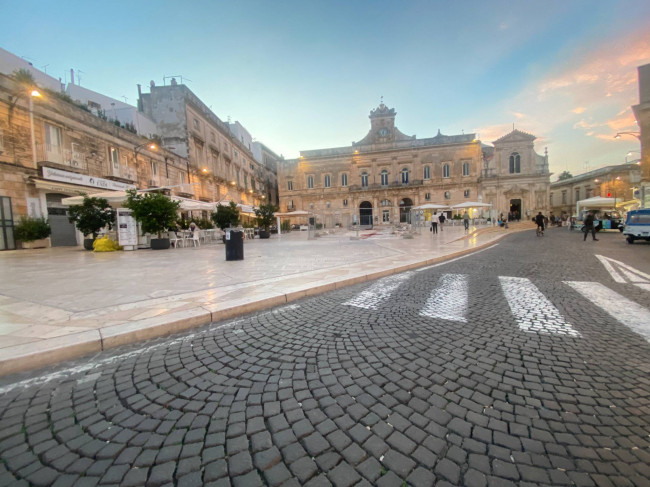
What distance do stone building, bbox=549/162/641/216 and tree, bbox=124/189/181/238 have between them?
141 feet

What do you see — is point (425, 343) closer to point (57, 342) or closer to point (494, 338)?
point (494, 338)

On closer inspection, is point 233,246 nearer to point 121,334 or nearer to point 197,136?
point 121,334

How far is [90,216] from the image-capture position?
510 inches

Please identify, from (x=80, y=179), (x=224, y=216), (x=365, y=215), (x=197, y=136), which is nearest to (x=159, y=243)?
(x=224, y=216)

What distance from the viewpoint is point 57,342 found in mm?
2924

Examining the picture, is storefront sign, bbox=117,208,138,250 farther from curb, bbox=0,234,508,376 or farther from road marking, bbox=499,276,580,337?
road marking, bbox=499,276,580,337

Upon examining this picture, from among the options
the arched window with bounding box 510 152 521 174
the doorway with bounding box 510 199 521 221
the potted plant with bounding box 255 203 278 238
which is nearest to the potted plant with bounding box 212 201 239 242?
the potted plant with bounding box 255 203 278 238

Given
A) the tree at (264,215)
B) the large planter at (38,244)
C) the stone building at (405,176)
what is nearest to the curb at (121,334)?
the large planter at (38,244)

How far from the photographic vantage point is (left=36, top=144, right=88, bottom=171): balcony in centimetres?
1474

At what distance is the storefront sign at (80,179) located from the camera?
48.5 feet

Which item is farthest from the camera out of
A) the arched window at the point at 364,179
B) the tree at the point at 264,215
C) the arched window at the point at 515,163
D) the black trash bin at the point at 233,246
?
the arched window at the point at 364,179

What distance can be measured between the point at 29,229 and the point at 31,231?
0.12 m

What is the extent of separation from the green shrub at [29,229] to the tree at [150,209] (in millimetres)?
5509

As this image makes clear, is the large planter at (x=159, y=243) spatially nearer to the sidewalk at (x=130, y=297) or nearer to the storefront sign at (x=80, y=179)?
the sidewalk at (x=130, y=297)
